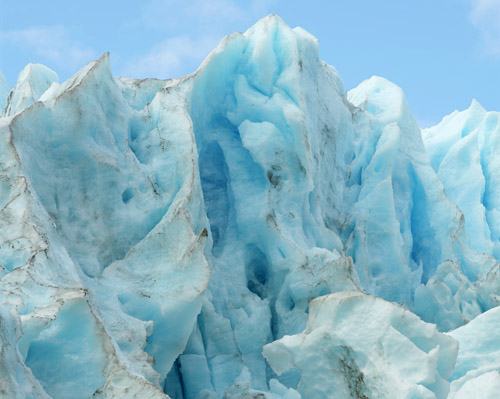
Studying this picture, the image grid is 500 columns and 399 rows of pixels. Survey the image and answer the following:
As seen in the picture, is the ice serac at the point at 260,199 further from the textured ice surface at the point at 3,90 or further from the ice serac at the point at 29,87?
the textured ice surface at the point at 3,90

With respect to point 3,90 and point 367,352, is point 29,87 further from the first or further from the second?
point 367,352

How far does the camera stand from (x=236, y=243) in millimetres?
7805

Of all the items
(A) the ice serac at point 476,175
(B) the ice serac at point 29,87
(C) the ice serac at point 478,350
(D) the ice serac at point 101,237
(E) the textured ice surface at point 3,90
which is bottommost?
(C) the ice serac at point 478,350

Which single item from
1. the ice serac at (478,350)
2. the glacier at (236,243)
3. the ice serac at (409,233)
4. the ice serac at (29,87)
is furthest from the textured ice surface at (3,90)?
the ice serac at (478,350)

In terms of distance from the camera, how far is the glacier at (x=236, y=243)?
182 inches

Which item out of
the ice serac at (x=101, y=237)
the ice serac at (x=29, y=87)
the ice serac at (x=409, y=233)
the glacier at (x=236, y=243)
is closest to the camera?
the ice serac at (x=101, y=237)

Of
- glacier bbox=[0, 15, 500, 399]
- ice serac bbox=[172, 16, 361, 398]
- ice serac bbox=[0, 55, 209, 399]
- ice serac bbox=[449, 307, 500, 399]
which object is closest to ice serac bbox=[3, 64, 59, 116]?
glacier bbox=[0, 15, 500, 399]

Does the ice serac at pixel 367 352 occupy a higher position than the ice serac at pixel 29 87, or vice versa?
the ice serac at pixel 29 87

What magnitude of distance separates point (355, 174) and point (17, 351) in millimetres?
7444

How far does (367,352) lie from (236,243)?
3201 millimetres

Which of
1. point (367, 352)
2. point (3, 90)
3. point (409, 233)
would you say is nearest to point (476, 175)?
point (409, 233)

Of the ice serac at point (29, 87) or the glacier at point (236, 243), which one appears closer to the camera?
the glacier at point (236, 243)

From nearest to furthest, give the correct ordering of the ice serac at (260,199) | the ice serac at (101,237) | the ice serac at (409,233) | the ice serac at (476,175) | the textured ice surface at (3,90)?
the ice serac at (101,237) → the ice serac at (260,199) → the ice serac at (409,233) → the ice serac at (476,175) → the textured ice surface at (3,90)

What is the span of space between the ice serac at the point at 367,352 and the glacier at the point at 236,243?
1 cm
